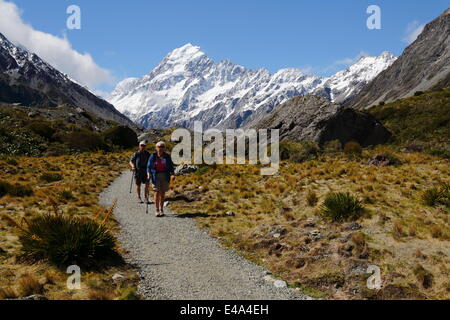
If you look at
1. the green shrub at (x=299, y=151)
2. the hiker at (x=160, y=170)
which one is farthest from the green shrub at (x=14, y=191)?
the green shrub at (x=299, y=151)

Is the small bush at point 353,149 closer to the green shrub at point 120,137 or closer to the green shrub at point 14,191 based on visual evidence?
the green shrub at point 14,191

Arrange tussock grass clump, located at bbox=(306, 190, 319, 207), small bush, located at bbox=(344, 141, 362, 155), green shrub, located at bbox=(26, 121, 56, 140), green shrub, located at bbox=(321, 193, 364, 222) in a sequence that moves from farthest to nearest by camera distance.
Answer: green shrub, located at bbox=(26, 121, 56, 140) → small bush, located at bbox=(344, 141, 362, 155) → tussock grass clump, located at bbox=(306, 190, 319, 207) → green shrub, located at bbox=(321, 193, 364, 222)

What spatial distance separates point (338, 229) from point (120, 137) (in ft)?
154

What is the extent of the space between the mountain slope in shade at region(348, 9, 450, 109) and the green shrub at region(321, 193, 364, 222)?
489ft

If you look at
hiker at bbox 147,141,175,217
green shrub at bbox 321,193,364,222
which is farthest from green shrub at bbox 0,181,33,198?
green shrub at bbox 321,193,364,222

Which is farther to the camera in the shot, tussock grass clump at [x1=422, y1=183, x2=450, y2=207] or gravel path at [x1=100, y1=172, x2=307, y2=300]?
tussock grass clump at [x1=422, y1=183, x2=450, y2=207]

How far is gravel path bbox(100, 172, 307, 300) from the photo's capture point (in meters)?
7.10

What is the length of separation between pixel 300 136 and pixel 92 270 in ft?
89.8

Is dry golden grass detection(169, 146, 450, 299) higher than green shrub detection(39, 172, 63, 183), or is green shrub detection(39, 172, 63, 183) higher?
green shrub detection(39, 172, 63, 183)

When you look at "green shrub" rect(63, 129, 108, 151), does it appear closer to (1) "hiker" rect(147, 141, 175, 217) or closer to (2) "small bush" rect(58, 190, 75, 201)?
(2) "small bush" rect(58, 190, 75, 201)

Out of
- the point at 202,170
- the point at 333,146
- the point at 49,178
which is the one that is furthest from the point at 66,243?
the point at 333,146

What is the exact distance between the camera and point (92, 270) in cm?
788
